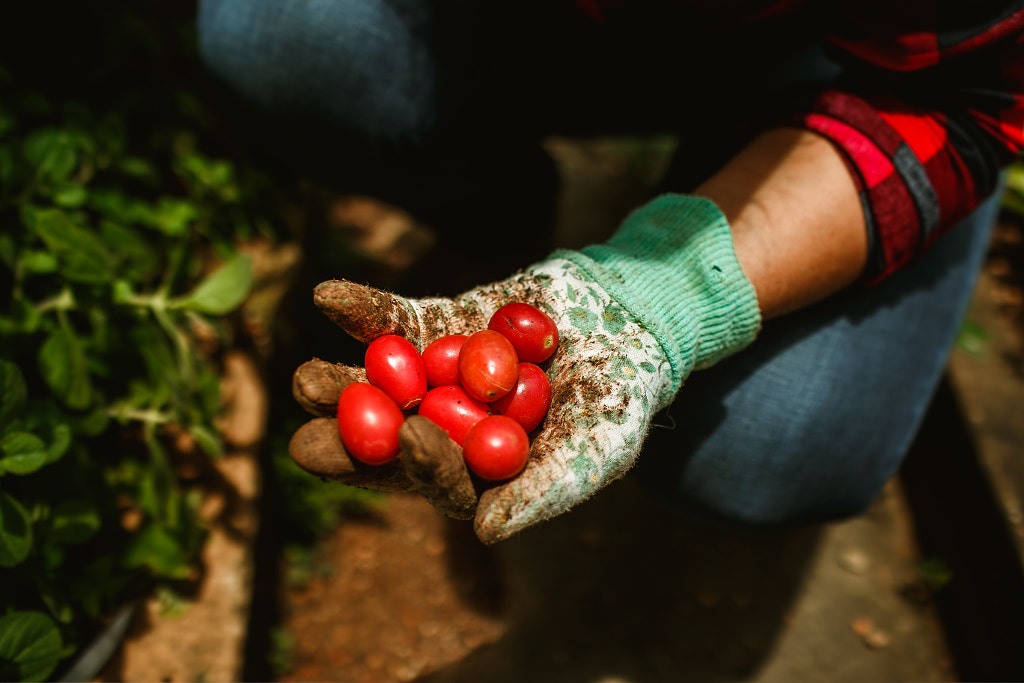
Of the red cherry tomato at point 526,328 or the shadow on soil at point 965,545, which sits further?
the shadow on soil at point 965,545

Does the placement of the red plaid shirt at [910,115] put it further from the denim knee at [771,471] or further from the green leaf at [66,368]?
the green leaf at [66,368]

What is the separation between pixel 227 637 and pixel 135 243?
1.07 m

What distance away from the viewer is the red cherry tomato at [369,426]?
117 centimetres

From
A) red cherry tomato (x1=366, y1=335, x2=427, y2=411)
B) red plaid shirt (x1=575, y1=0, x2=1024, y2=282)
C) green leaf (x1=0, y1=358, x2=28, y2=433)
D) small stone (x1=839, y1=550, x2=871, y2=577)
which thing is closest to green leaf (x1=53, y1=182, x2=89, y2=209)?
green leaf (x1=0, y1=358, x2=28, y2=433)

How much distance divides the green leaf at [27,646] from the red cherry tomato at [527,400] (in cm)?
99

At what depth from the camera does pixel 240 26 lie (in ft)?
6.62

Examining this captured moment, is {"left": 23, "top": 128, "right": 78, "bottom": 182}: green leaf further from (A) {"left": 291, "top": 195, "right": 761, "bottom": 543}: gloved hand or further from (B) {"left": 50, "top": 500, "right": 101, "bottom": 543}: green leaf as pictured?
(A) {"left": 291, "top": 195, "right": 761, "bottom": 543}: gloved hand

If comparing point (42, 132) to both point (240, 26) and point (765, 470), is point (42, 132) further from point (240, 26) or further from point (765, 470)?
point (765, 470)

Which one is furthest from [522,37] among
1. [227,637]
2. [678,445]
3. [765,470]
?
[227,637]

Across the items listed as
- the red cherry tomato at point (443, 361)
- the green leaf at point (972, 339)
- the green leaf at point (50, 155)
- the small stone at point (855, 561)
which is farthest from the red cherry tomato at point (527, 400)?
the green leaf at point (972, 339)

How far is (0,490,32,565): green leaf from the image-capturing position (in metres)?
1.28

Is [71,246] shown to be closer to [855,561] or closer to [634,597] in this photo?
[634,597]

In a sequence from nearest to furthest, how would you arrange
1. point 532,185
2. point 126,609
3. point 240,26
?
point 126,609 → point 240,26 → point 532,185

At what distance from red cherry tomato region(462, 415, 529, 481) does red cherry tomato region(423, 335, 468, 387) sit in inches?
7.3
